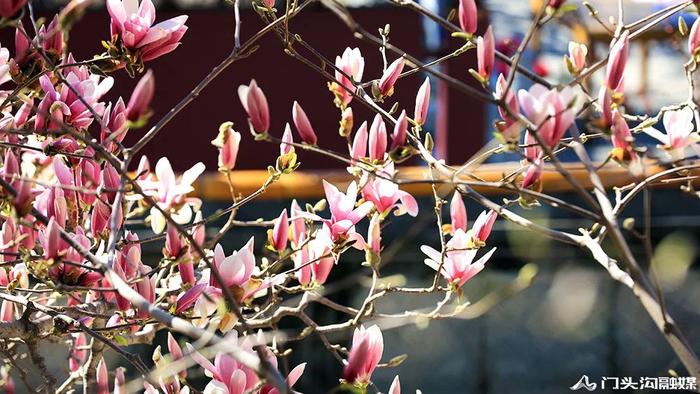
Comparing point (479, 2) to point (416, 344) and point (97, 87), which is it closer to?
point (416, 344)

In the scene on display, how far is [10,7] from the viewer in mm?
1010

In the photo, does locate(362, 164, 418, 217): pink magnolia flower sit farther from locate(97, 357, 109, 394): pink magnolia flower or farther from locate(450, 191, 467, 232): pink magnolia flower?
locate(97, 357, 109, 394): pink magnolia flower

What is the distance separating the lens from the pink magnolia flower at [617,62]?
104 cm

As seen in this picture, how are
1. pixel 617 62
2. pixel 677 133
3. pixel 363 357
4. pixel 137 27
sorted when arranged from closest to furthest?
pixel 363 357 < pixel 617 62 < pixel 677 133 < pixel 137 27

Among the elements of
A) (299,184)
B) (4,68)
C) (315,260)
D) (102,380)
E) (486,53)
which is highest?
(486,53)

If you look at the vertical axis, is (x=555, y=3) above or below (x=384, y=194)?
above

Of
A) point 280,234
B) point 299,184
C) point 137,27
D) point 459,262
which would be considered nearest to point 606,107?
point 459,262

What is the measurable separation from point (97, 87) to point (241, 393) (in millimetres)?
516

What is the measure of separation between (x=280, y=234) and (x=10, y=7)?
0.49m

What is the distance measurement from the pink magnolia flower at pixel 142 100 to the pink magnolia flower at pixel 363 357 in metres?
0.30

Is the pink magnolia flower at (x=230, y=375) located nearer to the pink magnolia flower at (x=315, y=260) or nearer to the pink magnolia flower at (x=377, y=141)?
the pink magnolia flower at (x=315, y=260)

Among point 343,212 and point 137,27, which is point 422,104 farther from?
point 137,27

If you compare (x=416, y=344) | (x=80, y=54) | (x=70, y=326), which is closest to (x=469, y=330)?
(x=416, y=344)

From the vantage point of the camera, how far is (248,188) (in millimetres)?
2838
